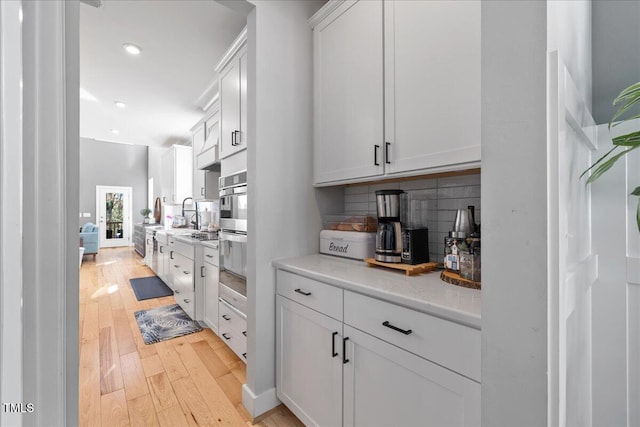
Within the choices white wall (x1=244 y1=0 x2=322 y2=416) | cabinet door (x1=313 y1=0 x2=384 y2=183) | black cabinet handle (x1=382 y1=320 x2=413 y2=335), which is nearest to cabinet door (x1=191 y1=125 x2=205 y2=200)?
white wall (x1=244 y1=0 x2=322 y2=416)

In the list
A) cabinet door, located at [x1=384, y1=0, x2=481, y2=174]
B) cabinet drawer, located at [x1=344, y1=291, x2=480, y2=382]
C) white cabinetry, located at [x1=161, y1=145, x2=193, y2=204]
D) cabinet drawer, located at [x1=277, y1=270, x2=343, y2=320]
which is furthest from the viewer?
white cabinetry, located at [x1=161, y1=145, x2=193, y2=204]

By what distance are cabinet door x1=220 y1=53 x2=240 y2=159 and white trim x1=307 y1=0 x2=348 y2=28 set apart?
65 centimetres

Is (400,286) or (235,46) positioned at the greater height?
(235,46)

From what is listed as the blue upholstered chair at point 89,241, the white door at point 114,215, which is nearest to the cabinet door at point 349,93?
the blue upholstered chair at point 89,241

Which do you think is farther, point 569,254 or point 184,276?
point 184,276

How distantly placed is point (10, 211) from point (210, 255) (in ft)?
8.15

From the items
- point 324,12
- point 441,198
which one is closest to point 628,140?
point 441,198

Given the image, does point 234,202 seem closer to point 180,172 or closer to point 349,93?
point 349,93

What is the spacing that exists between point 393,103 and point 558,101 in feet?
3.14

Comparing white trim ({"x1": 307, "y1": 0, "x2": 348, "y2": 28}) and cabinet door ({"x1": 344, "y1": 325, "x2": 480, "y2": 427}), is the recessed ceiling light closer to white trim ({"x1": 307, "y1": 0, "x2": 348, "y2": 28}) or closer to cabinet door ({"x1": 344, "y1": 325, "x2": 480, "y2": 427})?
white trim ({"x1": 307, "y1": 0, "x2": 348, "y2": 28})

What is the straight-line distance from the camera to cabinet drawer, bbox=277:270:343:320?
1.34 m

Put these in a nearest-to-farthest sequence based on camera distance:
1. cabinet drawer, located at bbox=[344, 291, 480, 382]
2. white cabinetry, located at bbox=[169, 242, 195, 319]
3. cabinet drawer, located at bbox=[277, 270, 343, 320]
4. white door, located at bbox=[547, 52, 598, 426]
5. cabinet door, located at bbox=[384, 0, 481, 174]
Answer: white door, located at bbox=[547, 52, 598, 426], cabinet drawer, located at bbox=[344, 291, 480, 382], cabinet door, located at bbox=[384, 0, 481, 174], cabinet drawer, located at bbox=[277, 270, 343, 320], white cabinetry, located at bbox=[169, 242, 195, 319]

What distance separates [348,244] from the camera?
5.71ft

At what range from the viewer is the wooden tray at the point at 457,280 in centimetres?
112
